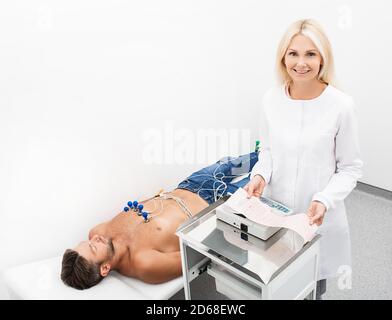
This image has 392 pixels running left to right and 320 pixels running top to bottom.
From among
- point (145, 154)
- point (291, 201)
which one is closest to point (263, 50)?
point (145, 154)

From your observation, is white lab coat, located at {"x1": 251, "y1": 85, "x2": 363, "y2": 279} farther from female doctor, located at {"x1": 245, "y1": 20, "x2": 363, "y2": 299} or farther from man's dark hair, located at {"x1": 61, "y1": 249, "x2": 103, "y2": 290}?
man's dark hair, located at {"x1": 61, "y1": 249, "x2": 103, "y2": 290}

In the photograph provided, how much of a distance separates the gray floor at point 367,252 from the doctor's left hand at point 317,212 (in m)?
0.85

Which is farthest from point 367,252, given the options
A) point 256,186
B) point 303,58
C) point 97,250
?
point 97,250

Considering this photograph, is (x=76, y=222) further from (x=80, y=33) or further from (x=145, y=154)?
(x=80, y=33)

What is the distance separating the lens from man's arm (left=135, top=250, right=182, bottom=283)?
1.69 m

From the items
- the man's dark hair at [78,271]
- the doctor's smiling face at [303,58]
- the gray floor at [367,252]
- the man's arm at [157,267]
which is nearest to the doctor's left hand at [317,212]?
the doctor's smiling face at [303,58]

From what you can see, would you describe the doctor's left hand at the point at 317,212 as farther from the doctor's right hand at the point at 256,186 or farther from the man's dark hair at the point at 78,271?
the man's dark hair at the point at 78,271

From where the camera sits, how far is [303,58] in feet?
4.33

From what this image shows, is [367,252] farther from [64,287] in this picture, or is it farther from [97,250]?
[64,287]

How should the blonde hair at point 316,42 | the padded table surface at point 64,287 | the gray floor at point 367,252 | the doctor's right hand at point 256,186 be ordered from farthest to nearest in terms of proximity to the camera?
the gray floor at point 367,252 → the padded table surface at point 64,287 → the doctor's right hand at point 256,186 → the blonde hair at point 316,42

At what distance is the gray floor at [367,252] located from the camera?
78.7 inches

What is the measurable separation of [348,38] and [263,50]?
619 mm

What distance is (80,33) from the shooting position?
1832 millimetres

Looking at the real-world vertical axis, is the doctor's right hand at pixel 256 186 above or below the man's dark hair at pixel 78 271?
above
